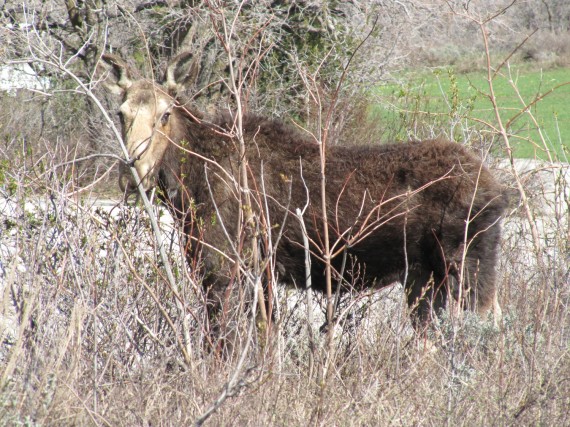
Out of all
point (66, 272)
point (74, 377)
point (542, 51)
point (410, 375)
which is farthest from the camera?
point (542, 51)

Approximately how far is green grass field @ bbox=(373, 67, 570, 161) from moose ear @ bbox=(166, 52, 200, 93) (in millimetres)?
1646

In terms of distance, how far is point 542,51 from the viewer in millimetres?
42125

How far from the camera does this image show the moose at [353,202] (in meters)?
5.39

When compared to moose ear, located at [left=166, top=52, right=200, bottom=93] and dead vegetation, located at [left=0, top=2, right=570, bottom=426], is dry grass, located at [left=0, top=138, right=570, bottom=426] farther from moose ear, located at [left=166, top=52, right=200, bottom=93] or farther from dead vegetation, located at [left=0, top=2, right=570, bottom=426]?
moose ear, located at [left=166, top=52, right=200, bottom=93]

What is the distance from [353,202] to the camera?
18.0ft

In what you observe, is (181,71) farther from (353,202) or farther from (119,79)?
(353,202)

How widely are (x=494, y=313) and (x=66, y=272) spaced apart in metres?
3.07

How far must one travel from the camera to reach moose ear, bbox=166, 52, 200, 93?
229 inches

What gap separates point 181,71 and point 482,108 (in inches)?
451

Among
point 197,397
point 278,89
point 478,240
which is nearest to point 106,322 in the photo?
point 197,397

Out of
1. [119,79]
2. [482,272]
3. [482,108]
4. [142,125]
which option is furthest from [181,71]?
[482,108]

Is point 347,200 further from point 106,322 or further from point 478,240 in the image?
point 106,322

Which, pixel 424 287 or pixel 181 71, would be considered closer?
pixel 424 287

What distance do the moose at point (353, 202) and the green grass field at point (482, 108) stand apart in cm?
42
